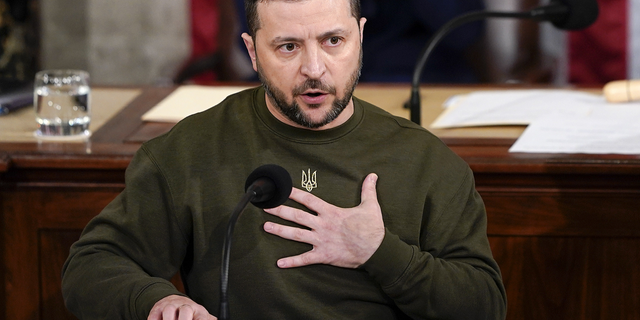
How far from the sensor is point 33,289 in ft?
5.12

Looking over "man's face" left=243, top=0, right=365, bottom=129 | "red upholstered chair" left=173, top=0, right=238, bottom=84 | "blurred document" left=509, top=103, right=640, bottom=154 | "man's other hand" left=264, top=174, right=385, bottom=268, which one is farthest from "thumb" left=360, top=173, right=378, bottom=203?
"red upholstered chair" left=173, top=0, right=238, bottom=84

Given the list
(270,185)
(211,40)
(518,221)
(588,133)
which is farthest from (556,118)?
(211,40)

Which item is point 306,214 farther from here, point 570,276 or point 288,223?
point 570,276

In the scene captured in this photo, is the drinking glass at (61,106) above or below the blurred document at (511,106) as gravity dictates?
above

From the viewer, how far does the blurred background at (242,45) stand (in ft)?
9.89

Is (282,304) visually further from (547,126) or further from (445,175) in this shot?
(547,126)

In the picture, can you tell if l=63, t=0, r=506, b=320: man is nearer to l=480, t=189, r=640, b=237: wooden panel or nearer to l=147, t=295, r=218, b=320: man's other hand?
l=147, t=295, r=218, b=320: man's other hand

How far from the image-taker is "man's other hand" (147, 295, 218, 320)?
3.48ft

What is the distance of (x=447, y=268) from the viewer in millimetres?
1174

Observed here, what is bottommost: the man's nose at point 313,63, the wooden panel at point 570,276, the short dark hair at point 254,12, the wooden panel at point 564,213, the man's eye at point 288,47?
the wooden panel at point 570,276

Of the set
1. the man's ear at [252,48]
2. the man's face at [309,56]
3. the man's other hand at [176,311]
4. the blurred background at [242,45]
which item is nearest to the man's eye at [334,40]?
the man's face at [309,56]

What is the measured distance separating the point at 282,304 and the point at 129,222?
25 cm

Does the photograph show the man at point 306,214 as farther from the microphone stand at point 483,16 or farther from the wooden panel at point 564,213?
the microphone stand at point 483,16

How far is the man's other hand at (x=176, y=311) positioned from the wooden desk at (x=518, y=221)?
19.3 inches
